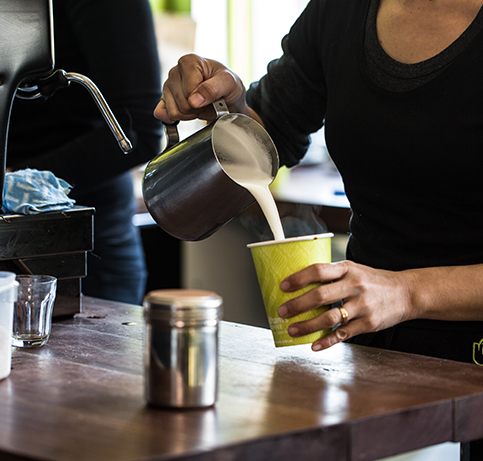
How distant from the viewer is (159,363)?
73 centimetres

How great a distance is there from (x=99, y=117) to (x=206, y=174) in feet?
2.49

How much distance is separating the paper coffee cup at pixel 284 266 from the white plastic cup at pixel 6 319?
12.1 inches

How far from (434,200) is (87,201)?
0.92m

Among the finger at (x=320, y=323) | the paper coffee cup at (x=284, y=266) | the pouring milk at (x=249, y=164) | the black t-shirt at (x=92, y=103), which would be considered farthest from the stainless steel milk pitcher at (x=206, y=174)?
the black t-shirt at (x=92, y=103)

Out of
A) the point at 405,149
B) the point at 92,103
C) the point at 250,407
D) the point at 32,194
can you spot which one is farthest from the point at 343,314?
the point at 92,103

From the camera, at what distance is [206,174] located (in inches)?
40.2

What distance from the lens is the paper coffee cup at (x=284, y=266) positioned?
91 centimetres

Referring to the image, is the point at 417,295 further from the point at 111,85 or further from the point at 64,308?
the point at 111,85

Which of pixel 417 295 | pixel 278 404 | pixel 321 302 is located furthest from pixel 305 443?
pixel 417 295

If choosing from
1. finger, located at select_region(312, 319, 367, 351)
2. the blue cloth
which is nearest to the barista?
finger, located at select_region(312, 319, 367, 351)

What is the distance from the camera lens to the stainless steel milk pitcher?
1.03m

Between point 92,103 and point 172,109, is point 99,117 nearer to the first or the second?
point 92,103

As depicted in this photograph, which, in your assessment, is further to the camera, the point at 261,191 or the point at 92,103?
the point at 92,103

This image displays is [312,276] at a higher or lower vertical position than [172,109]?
lower
